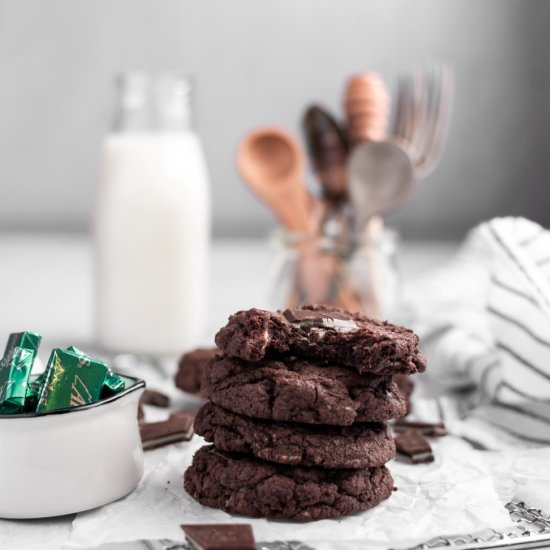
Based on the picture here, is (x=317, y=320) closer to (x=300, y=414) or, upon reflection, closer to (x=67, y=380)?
(x=300, y=414)

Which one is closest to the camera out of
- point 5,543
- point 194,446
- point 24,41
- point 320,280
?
point 5,543

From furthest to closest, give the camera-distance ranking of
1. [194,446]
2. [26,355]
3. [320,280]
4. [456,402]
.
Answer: [320,280], [456,402], [194,446], [26,355]

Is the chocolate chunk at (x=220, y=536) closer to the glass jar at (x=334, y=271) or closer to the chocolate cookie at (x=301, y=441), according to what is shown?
the chocolate cookie at (x=301, y=441)

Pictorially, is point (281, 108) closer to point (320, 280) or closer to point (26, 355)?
point (320, 280)

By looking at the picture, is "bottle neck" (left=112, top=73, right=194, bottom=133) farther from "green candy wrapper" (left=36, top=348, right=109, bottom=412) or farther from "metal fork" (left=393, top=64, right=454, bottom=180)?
"green candy wrapper" (left=36, top=348, right=109, bottom=412)

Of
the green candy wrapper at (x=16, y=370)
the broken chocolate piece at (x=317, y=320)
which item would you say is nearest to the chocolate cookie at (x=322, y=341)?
the broken chocolate piece at (x=317, y=320)

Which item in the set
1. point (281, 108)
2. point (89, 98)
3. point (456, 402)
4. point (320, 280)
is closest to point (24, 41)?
point (89, 98)

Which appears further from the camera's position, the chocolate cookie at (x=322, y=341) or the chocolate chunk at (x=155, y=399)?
the chocolate chunk at (x=155, y=399)
